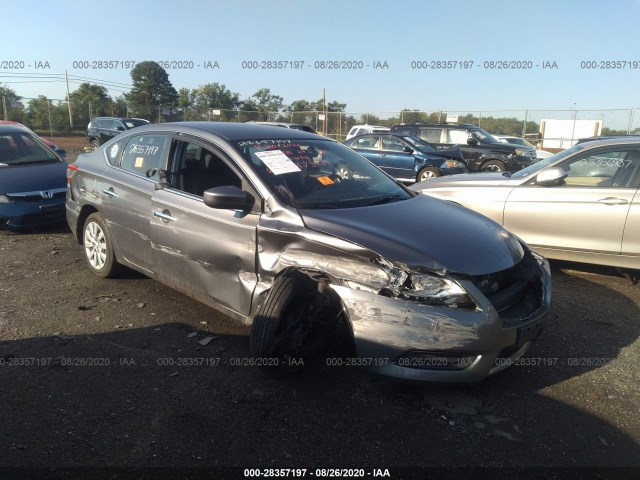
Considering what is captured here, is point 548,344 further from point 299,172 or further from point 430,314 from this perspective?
point 299,172

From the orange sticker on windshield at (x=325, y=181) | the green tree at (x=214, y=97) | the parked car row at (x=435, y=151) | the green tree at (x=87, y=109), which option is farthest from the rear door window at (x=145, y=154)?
the green tree at (x=214, y=97)

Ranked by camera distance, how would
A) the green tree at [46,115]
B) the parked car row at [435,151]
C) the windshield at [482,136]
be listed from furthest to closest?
the green tree at [46,115] < the windshield at [482,136] < the parked car row at [435,151]

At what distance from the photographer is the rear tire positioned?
10.3ft

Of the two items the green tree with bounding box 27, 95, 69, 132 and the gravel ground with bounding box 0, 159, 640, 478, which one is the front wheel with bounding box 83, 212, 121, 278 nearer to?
the gravel ground with bounding box 0, 159, 640, 478

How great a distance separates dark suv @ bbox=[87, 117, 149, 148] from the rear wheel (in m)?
22.5

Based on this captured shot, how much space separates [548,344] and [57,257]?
5537 millimetres

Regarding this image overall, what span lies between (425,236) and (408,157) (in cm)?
1009

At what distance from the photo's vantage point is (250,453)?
8.55 ft

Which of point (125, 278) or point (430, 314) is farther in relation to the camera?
point (125, 278)

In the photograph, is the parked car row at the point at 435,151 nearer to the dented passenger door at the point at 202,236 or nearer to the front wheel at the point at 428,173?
the front wheel at the point at 428,173

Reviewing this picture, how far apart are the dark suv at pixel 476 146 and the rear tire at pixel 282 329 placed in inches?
484

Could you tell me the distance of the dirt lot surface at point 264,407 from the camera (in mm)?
2566

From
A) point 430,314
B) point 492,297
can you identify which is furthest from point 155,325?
point 492,297

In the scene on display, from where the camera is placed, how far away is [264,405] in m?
3.04
